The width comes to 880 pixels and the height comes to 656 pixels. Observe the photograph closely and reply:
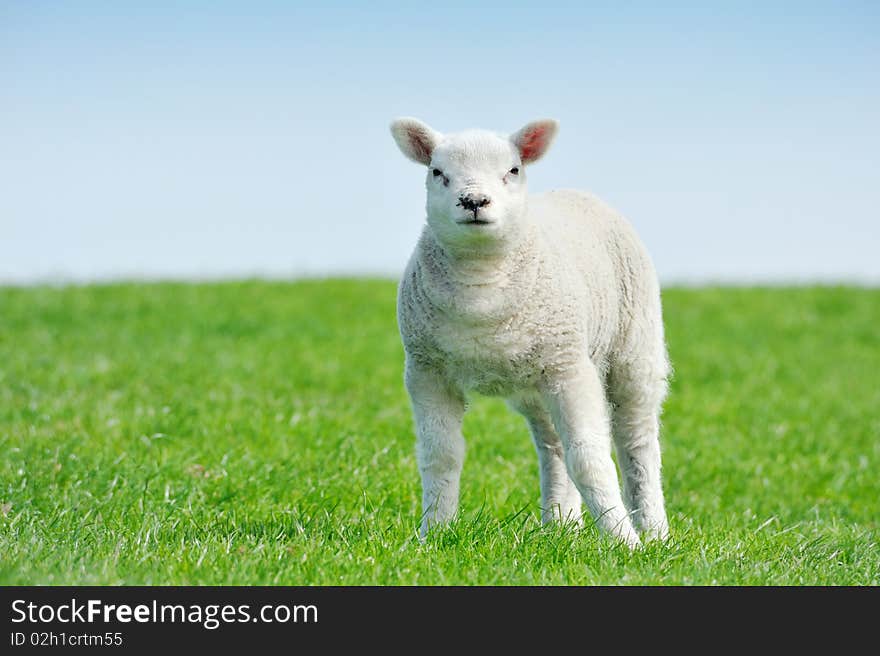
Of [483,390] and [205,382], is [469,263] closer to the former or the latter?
[483,390]

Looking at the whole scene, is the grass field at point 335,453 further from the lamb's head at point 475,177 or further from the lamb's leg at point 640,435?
the lamb's head at point 475,177

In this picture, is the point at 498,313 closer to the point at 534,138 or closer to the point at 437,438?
the point at 437,438

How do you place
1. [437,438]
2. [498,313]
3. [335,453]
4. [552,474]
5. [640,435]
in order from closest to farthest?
1. [498,313]
2. [437,438]
3. [552,474]
4. [640,435]
5. [335,453]

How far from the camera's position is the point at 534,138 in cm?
527

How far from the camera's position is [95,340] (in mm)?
13102

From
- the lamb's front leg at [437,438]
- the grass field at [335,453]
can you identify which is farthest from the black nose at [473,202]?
the grass field at [335,453]

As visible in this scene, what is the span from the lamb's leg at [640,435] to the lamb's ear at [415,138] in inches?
64.5

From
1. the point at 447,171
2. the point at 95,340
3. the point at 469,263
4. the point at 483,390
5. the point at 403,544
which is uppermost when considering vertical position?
the point at 447,171

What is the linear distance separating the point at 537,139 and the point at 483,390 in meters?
1.23

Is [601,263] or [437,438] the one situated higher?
[601,263]

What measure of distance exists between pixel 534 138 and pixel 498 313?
0.86 metres

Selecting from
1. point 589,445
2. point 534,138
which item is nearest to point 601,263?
point 534,138

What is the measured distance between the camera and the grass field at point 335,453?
4.95 m
